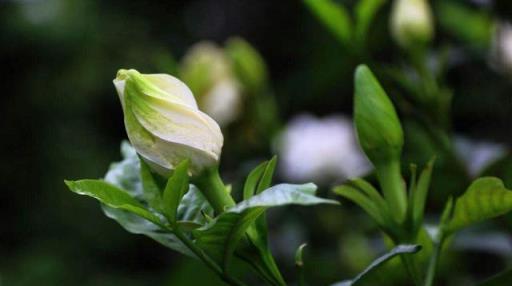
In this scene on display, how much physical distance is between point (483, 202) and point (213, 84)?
0.71 meters

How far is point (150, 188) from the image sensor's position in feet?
2.06

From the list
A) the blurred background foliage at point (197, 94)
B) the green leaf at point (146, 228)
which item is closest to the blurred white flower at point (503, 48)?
the blurred background foliage at point (197, 94)

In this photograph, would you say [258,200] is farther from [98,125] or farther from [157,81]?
[98,125]

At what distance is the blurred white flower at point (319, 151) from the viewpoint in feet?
4.76

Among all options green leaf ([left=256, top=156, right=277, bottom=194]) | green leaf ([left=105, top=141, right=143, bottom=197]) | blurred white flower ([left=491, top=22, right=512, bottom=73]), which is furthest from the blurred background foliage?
green leaf ([left=256, top=156, right=277, bottom=194])

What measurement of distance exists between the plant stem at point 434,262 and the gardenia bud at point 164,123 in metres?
0.16

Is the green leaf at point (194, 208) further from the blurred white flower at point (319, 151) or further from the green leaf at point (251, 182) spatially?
→ the blurred white flower at point (319, 151)

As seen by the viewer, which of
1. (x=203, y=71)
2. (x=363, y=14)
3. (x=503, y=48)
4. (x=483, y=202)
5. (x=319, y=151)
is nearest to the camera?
(x=483, y=202)

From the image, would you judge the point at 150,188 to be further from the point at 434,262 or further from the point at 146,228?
the point at 434,262

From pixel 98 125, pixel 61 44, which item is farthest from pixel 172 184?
pixel 98 125

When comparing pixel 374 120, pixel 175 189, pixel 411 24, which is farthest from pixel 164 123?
pixel 411 24

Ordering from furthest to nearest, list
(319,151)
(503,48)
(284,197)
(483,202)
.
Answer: (319,151) < (503,48) < (483,202) < (284,197)

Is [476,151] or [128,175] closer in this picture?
[128,175]

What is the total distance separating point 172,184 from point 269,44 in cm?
223
